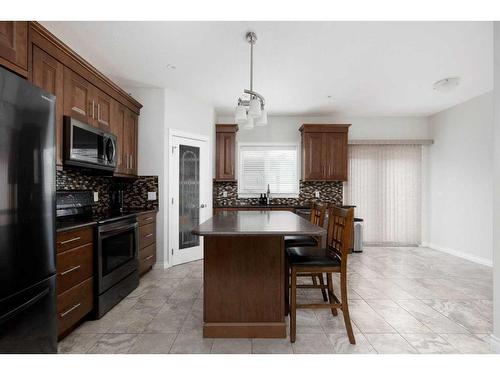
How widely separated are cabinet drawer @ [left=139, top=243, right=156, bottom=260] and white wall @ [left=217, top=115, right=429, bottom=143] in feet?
9.26

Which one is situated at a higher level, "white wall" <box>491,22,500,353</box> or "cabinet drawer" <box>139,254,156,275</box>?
"white wall" <box>491,22,500,353</box>

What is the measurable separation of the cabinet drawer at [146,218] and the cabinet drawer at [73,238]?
0.96m

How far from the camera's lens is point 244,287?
77.8 inches

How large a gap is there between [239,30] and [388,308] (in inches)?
123

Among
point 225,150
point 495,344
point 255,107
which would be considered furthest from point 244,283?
point 225,150

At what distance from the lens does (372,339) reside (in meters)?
2.02

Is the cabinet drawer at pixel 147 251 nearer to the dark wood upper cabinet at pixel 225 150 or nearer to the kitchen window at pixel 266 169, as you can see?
the dark wood upper cabinet at pixel 225 150

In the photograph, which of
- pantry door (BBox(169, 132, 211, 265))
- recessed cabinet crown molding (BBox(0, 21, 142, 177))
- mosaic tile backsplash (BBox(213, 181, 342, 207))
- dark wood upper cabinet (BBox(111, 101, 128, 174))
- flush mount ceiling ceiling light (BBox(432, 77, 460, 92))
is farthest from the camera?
mosaic tile backsplash (BBox(213, 181, 342, 207))

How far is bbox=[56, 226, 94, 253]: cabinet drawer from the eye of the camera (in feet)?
6.22

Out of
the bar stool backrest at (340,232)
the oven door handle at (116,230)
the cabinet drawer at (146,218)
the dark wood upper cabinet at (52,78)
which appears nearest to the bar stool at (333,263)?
the bar stool backrest at (340,232)

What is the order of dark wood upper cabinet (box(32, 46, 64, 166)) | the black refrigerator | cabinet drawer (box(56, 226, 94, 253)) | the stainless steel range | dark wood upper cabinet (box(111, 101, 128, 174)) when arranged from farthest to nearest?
1. dark wood upper cabinet (box(111, 101, 128, 174))
2. the stainless steel range
3. dark wood upper cabinet (box(32, 46, 64, 166))
4. cabinet drawer (box(56, 226, 94, 253))
5. the black refrigerator

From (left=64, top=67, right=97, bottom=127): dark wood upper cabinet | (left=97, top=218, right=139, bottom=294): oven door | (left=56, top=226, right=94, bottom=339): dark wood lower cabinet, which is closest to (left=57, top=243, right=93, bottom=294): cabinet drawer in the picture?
(left=56, top=226, right=94, bottom=339): dark wood lower cabinet

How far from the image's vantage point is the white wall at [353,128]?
5.39 m

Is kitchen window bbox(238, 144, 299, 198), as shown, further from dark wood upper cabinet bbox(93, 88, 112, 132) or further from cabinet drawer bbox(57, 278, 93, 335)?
cabinet drawer bbox(57, 278, 93, 335)
